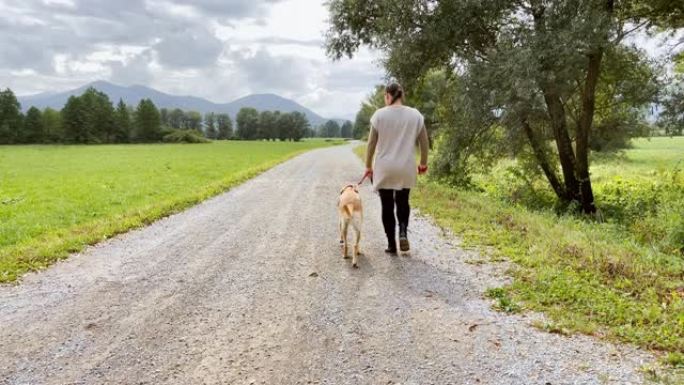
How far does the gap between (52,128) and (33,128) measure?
3052mm

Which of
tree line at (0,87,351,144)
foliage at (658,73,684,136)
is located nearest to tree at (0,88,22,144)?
tree line at (0,87,351,144)

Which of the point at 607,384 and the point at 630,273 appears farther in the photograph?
the point at 630,273

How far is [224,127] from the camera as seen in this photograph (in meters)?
152

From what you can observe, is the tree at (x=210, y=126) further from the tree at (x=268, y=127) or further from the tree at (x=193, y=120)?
the tree at (x=268, y=127)

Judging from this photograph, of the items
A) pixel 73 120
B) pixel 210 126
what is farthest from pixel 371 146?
pixel 210 126

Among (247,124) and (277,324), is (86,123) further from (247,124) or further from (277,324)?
(277,324)

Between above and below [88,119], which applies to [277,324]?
below

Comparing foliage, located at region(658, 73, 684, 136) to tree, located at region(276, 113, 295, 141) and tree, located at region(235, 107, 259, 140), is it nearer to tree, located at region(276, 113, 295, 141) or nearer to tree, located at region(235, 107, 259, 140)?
tree, located at region(276, 113, 295, 141)

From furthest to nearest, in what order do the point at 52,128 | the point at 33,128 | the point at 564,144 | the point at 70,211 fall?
the point at 52,128 < the point at 33,128 < the point at 564,144 < the point at 70,211

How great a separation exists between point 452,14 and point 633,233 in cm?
790

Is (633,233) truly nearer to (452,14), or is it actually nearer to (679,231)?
(679,231)

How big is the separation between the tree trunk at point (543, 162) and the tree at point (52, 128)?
96.2 metres

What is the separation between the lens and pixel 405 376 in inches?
142

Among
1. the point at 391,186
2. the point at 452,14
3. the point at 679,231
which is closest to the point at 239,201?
the point at 391,186
